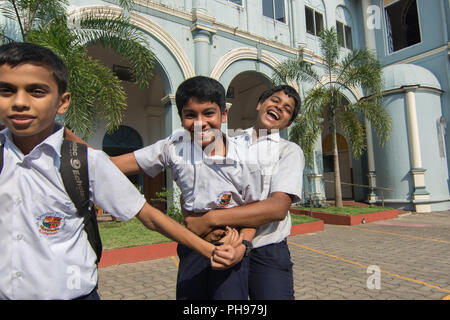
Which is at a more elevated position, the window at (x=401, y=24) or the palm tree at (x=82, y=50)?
the window at (x=401, y=24)

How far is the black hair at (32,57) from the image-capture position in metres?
1.18

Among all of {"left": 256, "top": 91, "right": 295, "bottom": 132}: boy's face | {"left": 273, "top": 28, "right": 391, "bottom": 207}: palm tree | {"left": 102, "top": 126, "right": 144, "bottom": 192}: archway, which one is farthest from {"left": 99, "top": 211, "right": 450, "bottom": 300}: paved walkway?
{"left": 102, "top": 126, "right": 144, "bottom": 192}: archway

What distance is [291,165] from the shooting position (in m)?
1.72

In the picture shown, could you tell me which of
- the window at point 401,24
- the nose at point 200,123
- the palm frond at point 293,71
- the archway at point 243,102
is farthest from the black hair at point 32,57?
the window at point 401,24

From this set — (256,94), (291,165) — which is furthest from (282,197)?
(256,94)

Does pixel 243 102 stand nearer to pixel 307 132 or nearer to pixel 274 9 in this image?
pixel 274 9

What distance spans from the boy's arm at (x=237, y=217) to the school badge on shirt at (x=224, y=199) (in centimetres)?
6

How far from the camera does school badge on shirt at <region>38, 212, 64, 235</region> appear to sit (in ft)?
3.91

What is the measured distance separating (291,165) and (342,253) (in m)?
4.82

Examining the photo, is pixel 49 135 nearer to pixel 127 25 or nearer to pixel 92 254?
pixel 92 254

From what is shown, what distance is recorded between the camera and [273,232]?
69.4 inches

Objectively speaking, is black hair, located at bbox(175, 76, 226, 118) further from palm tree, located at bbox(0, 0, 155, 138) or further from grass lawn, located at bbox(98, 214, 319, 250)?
palm tree, located at bbox(0, 0, 155, 138)

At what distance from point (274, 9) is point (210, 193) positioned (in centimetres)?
1337

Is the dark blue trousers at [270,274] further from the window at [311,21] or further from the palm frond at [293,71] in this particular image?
the window at [311,21]
